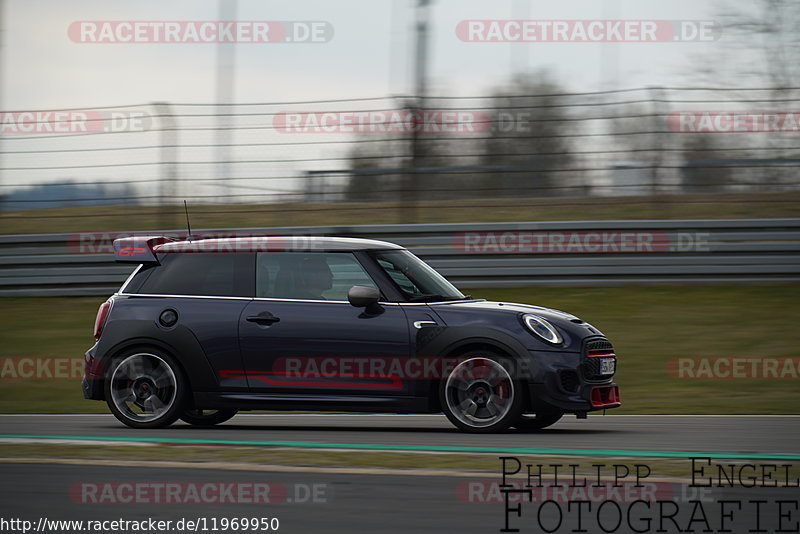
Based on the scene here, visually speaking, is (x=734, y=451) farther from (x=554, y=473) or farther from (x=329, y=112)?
(x=329, y=112)

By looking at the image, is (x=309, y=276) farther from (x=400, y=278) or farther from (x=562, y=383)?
(x=562, y=383)

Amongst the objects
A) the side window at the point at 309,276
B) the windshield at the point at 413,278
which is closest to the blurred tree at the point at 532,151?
the windshield at the point at 413,278

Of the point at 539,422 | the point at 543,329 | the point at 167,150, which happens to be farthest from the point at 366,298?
the point at 167,150

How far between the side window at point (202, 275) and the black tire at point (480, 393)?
183 cm

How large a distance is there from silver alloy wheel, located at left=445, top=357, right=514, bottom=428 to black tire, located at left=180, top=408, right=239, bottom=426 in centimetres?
212

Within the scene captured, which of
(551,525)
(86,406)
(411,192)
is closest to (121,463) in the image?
(551,525)

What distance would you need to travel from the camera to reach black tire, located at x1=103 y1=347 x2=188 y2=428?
10203 mm

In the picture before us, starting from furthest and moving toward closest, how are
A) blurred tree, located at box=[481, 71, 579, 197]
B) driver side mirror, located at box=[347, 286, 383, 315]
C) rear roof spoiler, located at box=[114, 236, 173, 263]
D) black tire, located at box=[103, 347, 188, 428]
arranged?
blurred tree, located at box=[481, 71, 579, 197] → rear roof spoiler, located at box=[114, 236, 173, 263] → black tire, located at box=[103, 347, 188, 428] → driver side mirror, located at box=[347, 286, 383, 315]

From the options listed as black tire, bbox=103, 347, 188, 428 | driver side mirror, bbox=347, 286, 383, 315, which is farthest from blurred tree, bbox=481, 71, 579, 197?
black tire, bbox=103, 347, 188, 428

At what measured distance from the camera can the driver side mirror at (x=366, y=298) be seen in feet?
31.9

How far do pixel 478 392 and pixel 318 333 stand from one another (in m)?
1.30

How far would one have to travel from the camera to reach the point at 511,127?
16812 mm

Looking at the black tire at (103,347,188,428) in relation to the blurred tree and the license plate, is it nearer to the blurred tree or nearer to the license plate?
the license plate

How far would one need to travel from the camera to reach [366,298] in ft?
31.9
